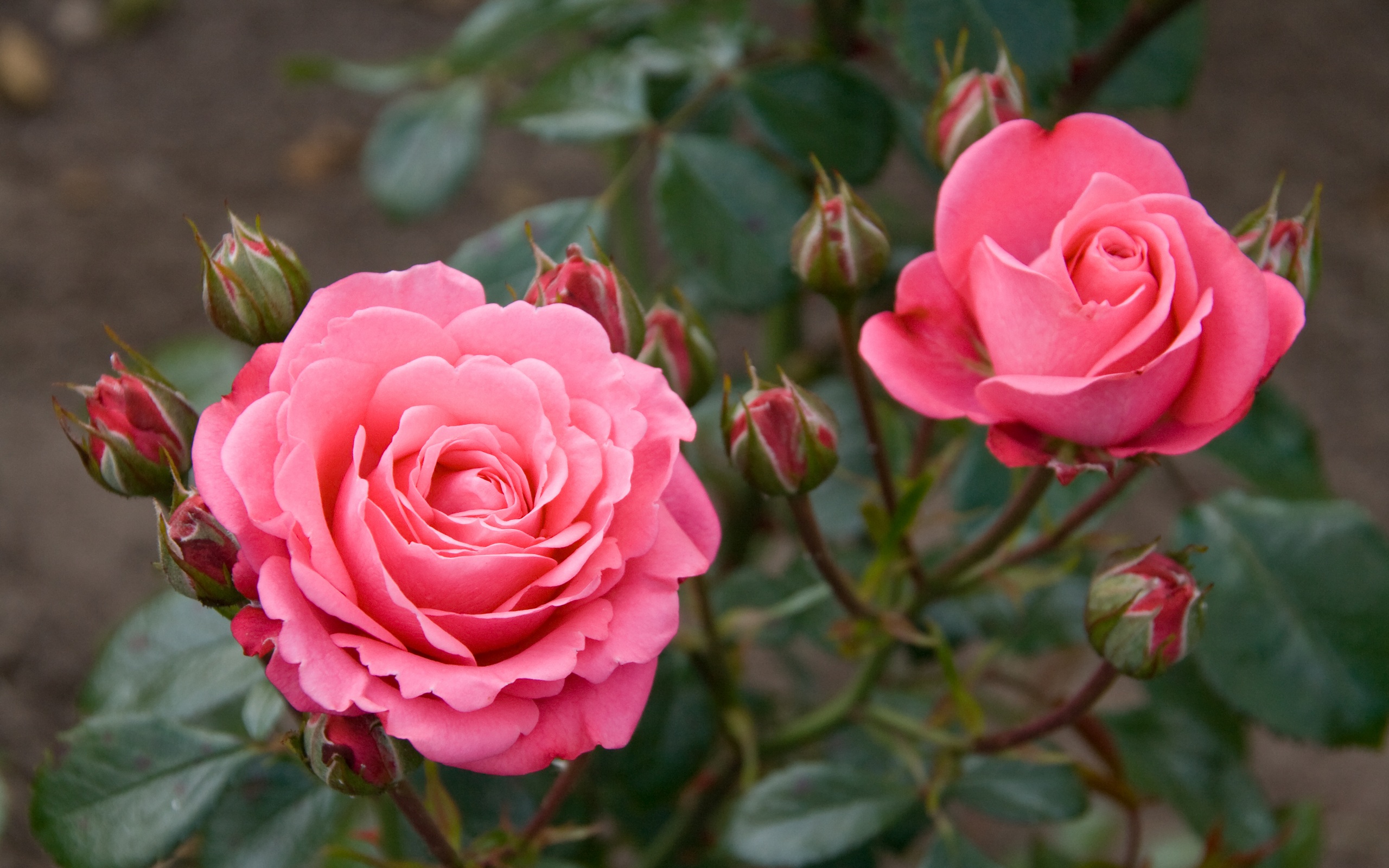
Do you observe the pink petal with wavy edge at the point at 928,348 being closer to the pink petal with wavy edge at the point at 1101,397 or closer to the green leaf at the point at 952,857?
the pink petal with wavy edge at the point at 1101,397

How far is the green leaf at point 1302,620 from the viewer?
625 mm

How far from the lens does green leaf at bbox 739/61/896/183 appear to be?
709 millimetres

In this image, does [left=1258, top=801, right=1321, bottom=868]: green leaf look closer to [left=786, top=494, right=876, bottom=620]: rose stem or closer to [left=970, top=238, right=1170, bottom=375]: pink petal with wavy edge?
[left=786, top=494, right=876, bottom=620]: rose stem

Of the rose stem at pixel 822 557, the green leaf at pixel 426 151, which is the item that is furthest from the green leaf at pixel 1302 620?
the green leaf at pixel 426 151

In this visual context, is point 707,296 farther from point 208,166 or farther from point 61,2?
point 61,2

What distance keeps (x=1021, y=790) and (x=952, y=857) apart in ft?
0.21

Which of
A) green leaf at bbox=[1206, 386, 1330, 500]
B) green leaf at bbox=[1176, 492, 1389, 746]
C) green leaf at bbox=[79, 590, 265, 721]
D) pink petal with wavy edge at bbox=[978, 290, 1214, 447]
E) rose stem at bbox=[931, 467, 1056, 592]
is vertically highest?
pink petal with wavy edge at bbox=[978, 290, 1214, 447]

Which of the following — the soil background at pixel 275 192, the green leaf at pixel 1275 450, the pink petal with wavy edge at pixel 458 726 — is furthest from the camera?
the soil background at pixel 275 192

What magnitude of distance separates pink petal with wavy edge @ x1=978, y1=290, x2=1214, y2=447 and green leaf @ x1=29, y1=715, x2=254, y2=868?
0.40 meters

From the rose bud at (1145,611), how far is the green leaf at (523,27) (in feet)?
1.66

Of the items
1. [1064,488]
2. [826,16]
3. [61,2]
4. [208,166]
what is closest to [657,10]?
[826,16]

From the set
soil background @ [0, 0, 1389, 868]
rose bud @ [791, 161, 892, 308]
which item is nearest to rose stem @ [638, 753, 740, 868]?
rose bud @ [791, 161, 892, 308]

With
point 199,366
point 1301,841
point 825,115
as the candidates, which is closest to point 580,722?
point 825,115

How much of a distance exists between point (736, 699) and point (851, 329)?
24cm
